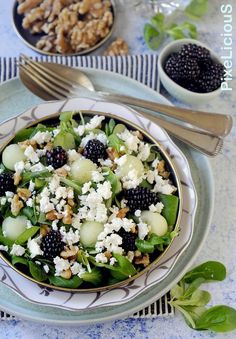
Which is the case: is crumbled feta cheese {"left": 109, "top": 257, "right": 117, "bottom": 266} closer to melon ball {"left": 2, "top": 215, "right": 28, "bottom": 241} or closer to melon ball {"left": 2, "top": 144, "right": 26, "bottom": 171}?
melon ball {"left": 2, "top": 215, "right": 28, "bottom": 241}

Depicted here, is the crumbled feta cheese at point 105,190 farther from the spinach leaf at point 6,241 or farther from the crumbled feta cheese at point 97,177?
the spinach leaf at point 6,241

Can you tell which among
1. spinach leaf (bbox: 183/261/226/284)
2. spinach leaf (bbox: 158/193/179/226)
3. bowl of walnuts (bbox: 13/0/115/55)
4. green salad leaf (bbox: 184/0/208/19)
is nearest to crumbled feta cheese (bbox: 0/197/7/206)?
spinach leaf (bbox: 158/193/179/226)

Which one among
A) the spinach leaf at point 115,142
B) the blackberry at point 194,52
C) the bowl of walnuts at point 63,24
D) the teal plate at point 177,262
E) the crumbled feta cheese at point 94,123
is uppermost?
the bowl of walnuts at point 63,24

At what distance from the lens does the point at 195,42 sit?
1.53m

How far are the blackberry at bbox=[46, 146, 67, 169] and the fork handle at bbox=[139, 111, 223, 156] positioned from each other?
0.27 meters

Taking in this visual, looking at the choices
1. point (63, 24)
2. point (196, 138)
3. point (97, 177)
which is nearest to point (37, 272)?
point (97, 177)

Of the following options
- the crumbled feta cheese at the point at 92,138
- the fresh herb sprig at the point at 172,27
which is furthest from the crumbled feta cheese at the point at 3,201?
the fresh herb sprig at the point at 172,27

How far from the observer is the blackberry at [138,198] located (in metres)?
1.16

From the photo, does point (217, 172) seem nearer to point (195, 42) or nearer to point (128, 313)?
point (195, 42)

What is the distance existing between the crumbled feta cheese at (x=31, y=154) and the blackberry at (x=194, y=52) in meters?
0.49

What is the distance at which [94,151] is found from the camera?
1206 mm

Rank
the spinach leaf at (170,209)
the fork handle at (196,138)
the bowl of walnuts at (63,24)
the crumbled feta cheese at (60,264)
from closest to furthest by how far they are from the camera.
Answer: the crumbled feta cheese at (60,264), the spinach leaf at (170,209), the fork handle at (196,138), the bowl of walnuts at (63,24)

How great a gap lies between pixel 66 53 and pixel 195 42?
0.35m

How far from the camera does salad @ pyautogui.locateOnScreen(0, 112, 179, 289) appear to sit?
1.11 metres
